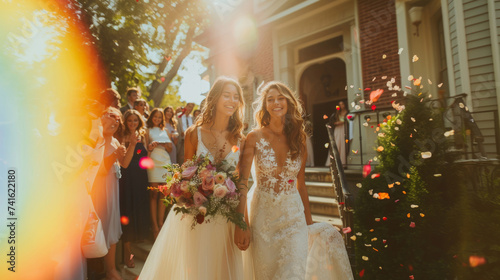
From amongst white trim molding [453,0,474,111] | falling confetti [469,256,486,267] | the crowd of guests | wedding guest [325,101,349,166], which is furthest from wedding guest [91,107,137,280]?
white trim molding [453,0,474,111]

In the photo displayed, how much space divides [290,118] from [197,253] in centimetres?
153

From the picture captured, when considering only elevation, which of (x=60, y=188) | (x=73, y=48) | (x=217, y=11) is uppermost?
(x=217, y=11)

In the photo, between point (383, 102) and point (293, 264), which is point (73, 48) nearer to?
point (293, 264)

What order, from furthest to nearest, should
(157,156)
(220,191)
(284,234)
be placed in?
1. (157,156)
2. (284,234)
3. (220,191)

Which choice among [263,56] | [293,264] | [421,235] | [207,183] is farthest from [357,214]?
[263,56]

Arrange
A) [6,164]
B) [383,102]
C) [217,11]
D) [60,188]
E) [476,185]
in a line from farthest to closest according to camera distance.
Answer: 1. [217,11]
2. [383,102]
3. [476,185]
4. [60,188]
5. [6,164]

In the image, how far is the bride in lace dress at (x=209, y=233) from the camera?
8.05ft

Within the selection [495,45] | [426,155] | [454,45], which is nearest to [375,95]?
[454,45]

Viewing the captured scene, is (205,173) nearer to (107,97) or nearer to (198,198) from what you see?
(198,198)

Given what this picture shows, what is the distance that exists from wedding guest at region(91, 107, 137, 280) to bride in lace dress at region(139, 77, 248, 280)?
5.06ft

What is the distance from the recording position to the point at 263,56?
→ 11195mm

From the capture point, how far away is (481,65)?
5.99 metres

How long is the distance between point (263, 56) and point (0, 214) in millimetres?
9810

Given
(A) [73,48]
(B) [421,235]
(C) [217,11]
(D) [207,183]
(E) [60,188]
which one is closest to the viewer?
(D) [207,183]
